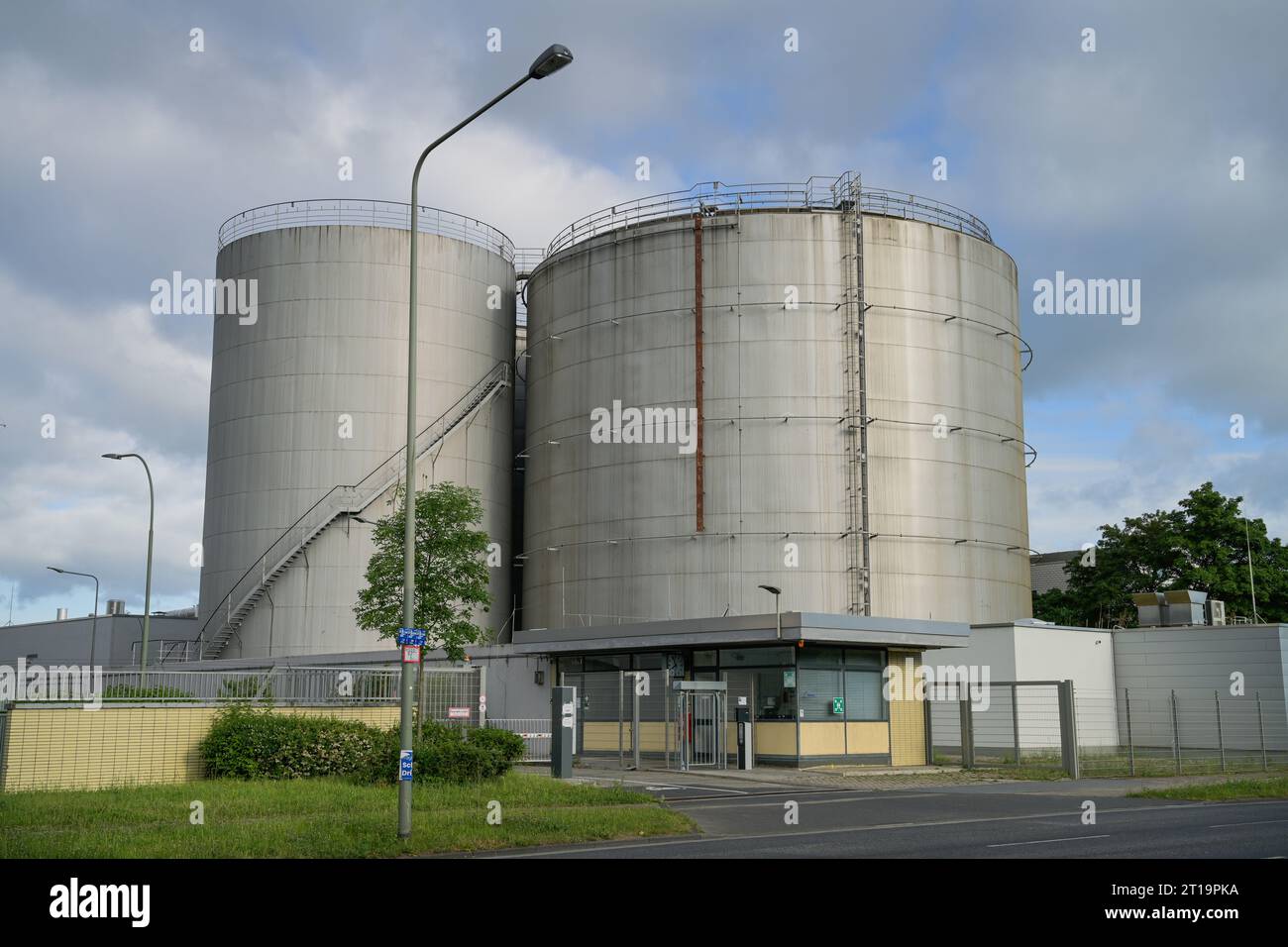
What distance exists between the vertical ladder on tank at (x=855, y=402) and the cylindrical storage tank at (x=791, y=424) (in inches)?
3.1

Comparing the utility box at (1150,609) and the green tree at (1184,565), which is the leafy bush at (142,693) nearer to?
the utility box at (1150,609)

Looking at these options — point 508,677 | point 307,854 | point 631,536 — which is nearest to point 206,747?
point 307,854

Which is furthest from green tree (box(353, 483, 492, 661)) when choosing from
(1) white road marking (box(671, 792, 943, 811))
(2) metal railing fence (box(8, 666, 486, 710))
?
(1) white road marking (box(671, 792, 943, 811))

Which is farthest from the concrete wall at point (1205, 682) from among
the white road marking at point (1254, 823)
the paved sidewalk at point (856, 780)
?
the white road marking at point (1254, 823)

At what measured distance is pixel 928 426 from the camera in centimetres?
4503

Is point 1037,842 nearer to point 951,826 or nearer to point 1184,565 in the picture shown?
point 951,826

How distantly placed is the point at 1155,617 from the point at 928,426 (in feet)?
40.4

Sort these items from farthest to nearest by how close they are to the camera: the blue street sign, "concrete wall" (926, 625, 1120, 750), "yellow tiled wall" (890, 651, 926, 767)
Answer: "concrete wall" (926, 625, 1120, 750), "yellow tiled wall" (890, 651, 926, 767), the blue street sign

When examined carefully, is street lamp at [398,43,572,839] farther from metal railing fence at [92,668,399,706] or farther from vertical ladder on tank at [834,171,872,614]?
vertical ladder on tank at [834,171,872,614]

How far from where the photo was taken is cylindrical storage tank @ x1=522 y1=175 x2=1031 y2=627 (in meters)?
43.7

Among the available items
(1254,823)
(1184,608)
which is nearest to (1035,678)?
(1184,608)

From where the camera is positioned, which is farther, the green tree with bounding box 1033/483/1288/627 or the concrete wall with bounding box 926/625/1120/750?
the green tree with bounding box 1033/483/1288/627

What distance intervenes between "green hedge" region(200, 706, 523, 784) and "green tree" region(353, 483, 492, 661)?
539cm
